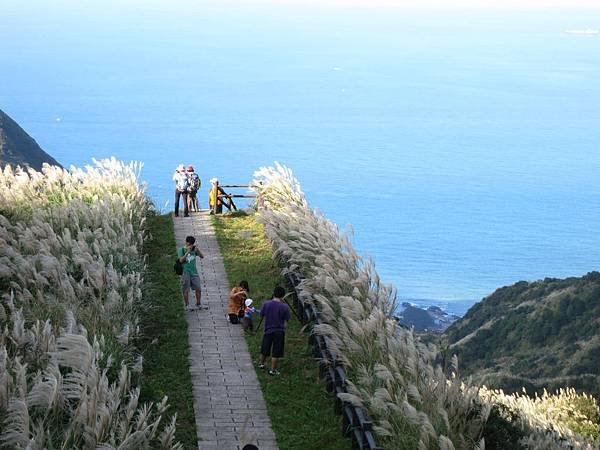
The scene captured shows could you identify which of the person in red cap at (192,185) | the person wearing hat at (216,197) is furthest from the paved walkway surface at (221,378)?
the person wearing hat at (216,197)

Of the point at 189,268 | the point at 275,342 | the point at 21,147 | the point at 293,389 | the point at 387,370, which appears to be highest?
the point at 21,147

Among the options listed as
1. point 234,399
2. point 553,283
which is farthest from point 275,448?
point 553,283

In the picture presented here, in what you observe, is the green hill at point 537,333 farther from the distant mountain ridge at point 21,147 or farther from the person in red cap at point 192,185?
the distant mountain ridge at point 21,147

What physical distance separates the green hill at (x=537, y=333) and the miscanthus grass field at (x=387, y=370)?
81.0 feet

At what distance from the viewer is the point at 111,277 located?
51.0ft

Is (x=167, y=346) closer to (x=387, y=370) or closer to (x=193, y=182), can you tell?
(x=387, y=370)

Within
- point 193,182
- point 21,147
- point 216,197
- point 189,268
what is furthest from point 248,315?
point 21,147

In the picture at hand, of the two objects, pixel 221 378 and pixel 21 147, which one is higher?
pixel 21 147

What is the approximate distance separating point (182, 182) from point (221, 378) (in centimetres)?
1128

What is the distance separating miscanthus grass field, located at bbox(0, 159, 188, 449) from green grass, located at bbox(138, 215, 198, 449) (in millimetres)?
265

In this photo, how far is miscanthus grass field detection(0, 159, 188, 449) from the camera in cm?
1029

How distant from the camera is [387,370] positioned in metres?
12.2

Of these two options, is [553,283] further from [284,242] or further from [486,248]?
[486,248]

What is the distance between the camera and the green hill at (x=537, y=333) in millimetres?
45125
